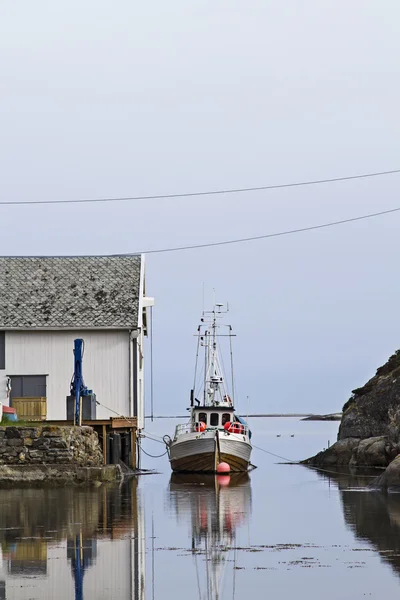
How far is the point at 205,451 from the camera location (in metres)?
41.4

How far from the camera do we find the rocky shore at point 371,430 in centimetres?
4294

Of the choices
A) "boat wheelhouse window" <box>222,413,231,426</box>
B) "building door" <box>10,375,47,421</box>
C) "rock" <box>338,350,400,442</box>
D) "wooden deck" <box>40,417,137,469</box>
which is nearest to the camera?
"wooden deck" <box>40,417,137,469</box>

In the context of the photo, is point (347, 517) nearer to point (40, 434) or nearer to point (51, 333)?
point (40, 434)

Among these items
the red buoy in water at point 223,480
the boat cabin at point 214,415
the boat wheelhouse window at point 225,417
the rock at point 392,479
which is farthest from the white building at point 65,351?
the rock at point 392,479

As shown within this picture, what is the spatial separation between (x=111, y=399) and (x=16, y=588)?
89.1 ft

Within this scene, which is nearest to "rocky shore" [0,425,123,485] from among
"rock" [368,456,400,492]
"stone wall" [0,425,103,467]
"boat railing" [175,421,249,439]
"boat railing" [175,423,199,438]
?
"stone wall" [0,425,103,467]

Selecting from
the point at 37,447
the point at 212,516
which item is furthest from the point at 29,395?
the point at 212,516

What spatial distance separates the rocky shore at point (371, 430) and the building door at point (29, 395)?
13.7 metres

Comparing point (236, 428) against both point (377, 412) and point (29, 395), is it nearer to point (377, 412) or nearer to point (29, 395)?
point (377, 412)

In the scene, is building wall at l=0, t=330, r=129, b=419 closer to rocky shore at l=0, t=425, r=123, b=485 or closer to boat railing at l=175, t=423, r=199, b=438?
boat railing at l=175, t=423, r=199, b=438

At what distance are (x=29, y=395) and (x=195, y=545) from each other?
23.5 metres

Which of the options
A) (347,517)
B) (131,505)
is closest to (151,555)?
(347,517)

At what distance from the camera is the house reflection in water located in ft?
42.9

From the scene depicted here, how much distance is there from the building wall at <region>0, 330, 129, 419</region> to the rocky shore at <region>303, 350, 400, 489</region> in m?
10.8
